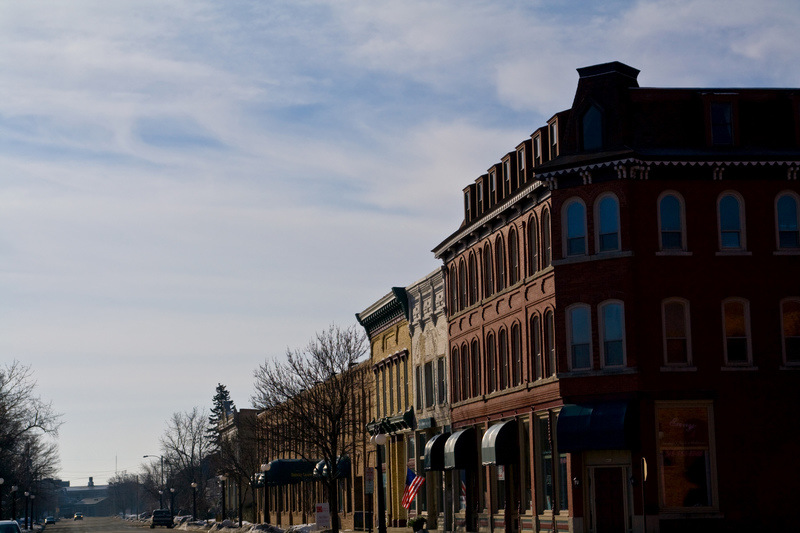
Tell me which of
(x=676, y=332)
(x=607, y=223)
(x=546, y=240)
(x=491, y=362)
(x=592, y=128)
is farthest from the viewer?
(x=491, y=362)

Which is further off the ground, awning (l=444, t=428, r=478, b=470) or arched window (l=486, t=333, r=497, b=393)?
arched window (l=486, t=333, r=497, b=393)

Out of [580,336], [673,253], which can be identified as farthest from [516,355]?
[673,253]

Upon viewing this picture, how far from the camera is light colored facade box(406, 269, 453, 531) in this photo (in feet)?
179

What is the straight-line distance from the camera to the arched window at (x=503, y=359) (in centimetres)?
4640

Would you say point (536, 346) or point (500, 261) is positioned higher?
point (500, 261)

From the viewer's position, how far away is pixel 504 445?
147ft

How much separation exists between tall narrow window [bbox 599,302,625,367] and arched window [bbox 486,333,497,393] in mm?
9261

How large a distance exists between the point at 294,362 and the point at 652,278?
1079 inches

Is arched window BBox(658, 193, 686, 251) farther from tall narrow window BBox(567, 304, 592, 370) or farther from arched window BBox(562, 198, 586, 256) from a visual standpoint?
tall narrow window BBox(567, 304, 592, 370)

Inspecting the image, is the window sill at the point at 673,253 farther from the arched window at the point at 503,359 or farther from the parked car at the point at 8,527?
the parked car at the point at 8,527

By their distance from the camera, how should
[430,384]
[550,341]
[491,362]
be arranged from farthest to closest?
[430,384], [491,362], [550,341]

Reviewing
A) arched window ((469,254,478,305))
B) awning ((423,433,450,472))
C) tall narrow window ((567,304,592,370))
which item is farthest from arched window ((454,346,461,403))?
tall narrow window ((567,304,592,370))

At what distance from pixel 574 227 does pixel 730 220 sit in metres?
5.35

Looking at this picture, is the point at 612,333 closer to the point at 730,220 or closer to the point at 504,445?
the point at 730,220
